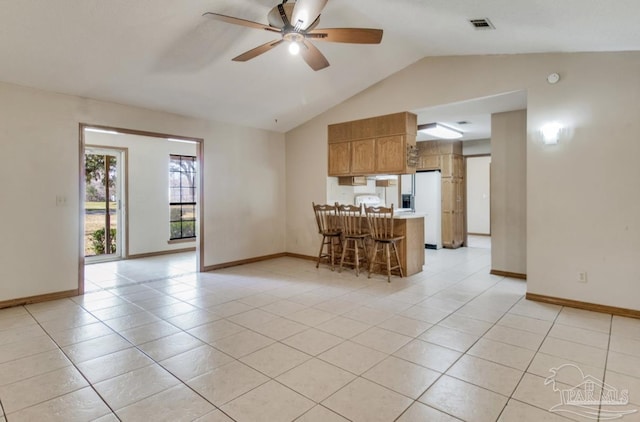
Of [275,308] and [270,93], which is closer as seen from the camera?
[275,308]

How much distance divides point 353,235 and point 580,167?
9.70 feet

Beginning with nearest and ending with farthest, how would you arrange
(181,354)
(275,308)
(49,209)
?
(181,354) < (275,308) < (49,209)

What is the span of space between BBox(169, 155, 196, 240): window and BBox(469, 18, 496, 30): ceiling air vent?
630 cm

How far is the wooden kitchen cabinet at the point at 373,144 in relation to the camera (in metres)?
5.18

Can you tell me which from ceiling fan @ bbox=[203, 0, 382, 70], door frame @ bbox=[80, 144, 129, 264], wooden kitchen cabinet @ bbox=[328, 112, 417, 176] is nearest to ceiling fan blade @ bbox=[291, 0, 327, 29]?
ceiling fan @ bbox=[203, 0, 382, 70]

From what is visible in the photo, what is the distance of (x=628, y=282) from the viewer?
3.40 m

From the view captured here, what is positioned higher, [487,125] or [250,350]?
[487,125]

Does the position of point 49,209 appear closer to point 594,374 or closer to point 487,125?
point 594,374

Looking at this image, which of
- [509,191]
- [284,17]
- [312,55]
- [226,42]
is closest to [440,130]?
[509,191]

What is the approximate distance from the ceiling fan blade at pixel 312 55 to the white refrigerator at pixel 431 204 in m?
5.17

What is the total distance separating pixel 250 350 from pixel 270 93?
3.66 meters

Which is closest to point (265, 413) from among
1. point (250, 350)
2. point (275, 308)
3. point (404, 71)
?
point (250, 350)

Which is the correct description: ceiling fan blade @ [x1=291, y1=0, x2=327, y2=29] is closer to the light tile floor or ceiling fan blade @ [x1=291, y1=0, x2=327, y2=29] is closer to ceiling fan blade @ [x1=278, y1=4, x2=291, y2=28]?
ceiling fan blade @ [x1=278, y1=4, x2=291, y2=28]

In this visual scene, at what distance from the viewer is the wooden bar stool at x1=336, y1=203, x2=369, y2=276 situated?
209 inches
